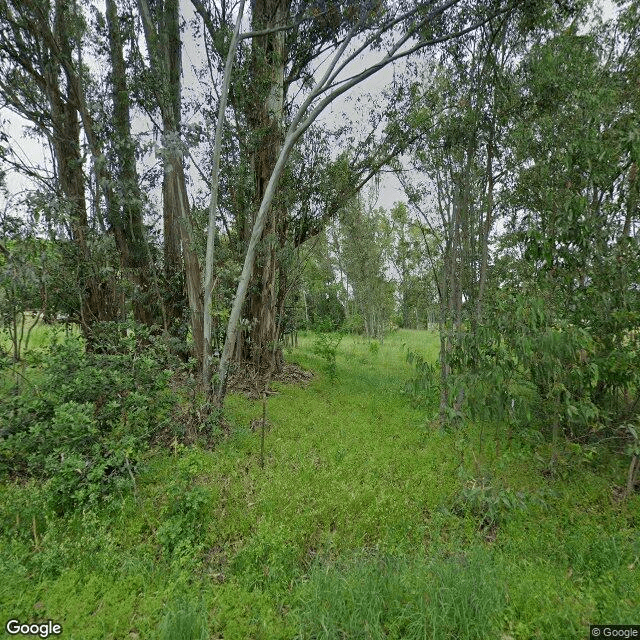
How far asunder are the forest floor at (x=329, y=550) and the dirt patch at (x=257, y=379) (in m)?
2.58

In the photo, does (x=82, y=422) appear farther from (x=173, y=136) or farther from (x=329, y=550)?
(x=173, y=136)

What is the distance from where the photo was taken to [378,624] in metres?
2.41

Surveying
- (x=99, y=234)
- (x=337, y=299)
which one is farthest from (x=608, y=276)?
(x=337, y=299)

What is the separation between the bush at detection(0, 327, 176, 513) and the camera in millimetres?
3676

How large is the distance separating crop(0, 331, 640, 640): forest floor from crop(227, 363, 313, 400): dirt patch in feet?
8.45

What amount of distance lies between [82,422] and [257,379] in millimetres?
4895

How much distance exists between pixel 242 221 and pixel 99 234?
10.1ft

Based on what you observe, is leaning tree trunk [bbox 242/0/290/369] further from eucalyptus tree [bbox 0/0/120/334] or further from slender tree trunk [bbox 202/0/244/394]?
eucalyptus tree [bbox 0/0/120/334]

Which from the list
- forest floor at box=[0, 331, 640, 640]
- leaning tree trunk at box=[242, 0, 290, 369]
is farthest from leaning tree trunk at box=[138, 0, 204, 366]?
forest floor at box=[0, 331, 640, 640]

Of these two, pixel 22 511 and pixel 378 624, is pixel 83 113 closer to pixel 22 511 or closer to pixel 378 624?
pixel 22 511

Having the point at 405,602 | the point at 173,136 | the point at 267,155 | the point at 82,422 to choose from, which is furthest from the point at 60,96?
the point at 405,602

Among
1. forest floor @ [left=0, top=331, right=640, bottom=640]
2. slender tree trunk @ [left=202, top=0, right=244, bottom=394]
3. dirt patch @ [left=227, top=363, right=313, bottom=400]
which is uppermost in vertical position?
slender tree trunk @ [left=202, top=0, right=244, bottom=394]

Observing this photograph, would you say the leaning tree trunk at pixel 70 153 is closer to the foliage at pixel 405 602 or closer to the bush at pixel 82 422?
the bush at pixel 82 422

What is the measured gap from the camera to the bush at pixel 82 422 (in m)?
3.68
